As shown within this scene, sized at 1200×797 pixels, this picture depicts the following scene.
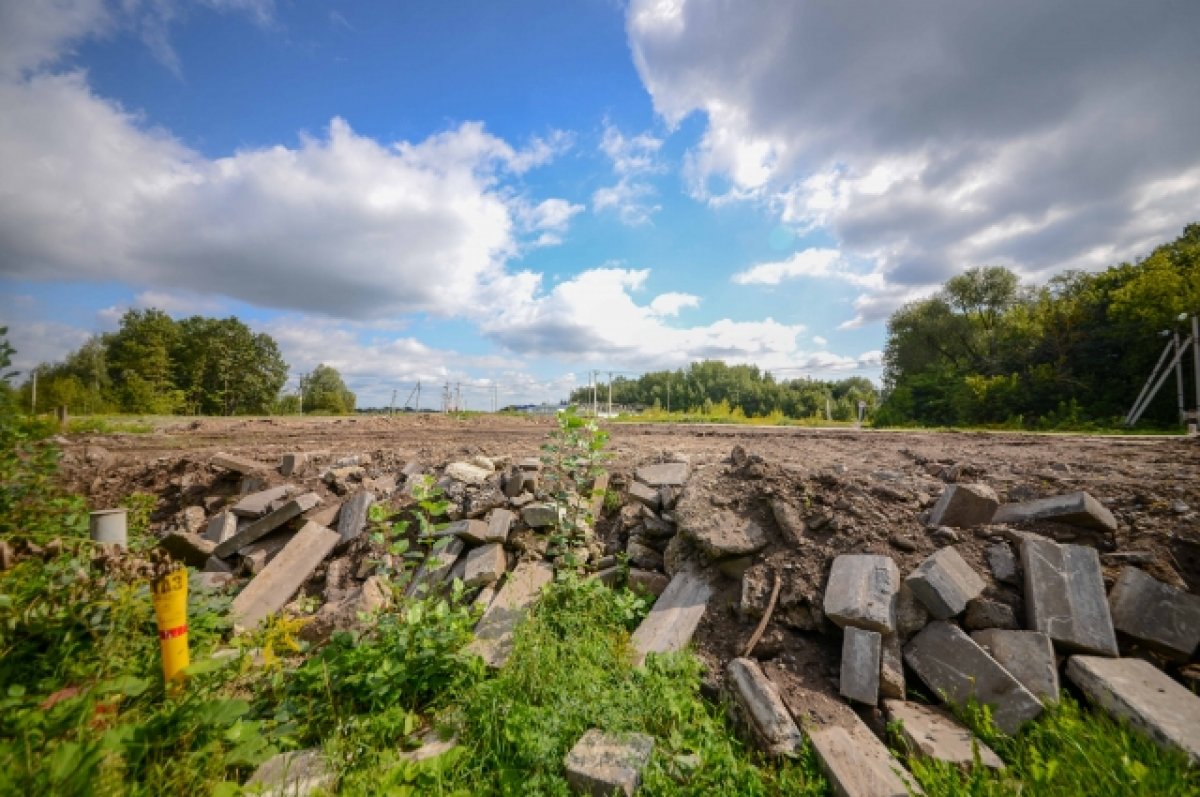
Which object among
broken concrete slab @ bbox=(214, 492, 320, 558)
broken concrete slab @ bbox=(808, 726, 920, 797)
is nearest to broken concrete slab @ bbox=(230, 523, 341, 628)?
broken concrete slab @ bbox=(214, 492, 320, 558)

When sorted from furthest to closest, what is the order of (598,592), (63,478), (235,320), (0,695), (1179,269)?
(235,320)
(1179,269)
(63,478)
(598,592)
(0,695)

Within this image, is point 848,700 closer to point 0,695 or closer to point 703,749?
point 703,749

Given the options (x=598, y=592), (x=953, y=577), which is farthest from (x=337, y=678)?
(x=953, y=577)

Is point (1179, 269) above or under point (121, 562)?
above

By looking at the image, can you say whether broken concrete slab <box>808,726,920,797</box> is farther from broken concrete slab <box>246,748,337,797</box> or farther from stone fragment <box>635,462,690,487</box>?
stone fragment <box>635,462,690,487</box>

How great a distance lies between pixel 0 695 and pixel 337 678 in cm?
137

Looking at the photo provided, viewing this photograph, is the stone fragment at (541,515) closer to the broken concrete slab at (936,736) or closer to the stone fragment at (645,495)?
the stone fragment at (645,495)

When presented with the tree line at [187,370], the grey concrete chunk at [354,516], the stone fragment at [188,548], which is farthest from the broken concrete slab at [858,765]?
the tree line at [187,370]

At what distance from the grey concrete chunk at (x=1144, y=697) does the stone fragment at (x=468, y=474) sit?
4669 millimetres

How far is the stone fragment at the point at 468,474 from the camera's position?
199 inches

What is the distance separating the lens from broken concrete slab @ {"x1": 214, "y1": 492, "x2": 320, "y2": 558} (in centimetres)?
519

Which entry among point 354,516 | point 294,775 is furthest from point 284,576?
point 294,775

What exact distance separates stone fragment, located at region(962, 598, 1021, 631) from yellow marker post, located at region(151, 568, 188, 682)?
4384 mm

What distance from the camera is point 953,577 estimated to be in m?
2.72
